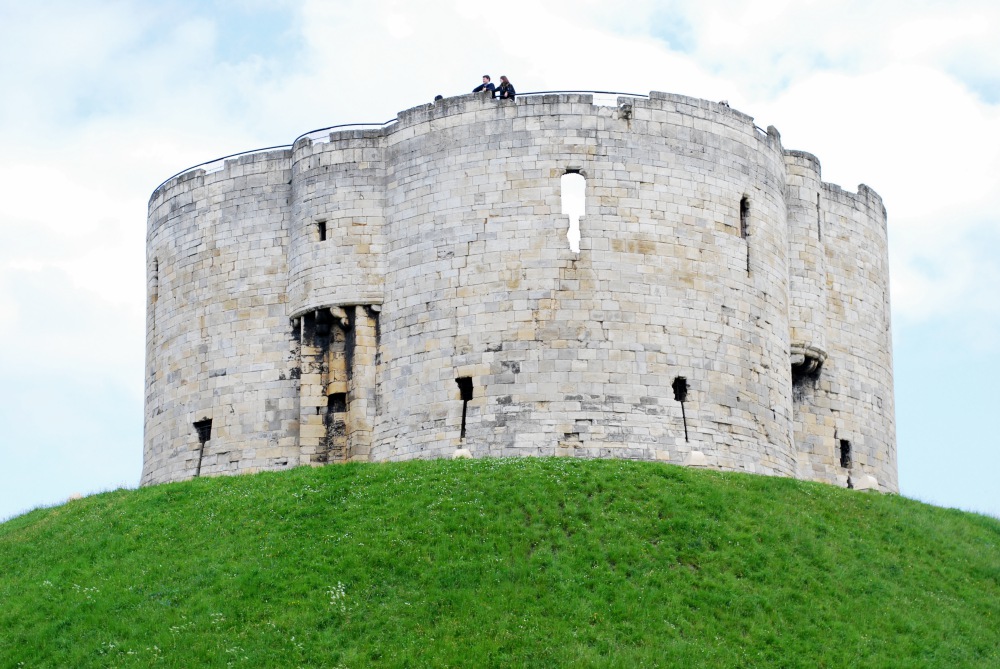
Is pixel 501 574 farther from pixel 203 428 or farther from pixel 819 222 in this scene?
pixel 819 222

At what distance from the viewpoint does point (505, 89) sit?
39312 mm

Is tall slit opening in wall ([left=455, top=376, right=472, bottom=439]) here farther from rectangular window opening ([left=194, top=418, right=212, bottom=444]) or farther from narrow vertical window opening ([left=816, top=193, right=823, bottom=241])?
narrow vertical window opening ([left=816, top=193, right=823, bottom=241])

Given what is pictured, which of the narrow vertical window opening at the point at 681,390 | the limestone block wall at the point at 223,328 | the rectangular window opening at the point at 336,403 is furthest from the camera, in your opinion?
the limestone block wall at the point at 223,328

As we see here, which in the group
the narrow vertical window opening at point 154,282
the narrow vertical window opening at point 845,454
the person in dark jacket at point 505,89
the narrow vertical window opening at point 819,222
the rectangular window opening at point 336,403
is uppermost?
the person in dark jacket at point 505,89

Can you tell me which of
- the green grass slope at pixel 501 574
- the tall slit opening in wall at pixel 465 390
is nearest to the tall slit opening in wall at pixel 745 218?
the green grass slope at pixel 501 574

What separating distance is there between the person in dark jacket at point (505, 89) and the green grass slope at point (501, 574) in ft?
29.2

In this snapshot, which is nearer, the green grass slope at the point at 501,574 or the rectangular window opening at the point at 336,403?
the green grass slope at the point at 501,574

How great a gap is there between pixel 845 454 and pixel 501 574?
15.4 meters

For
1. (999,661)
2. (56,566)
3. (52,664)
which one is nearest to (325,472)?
(56,566)

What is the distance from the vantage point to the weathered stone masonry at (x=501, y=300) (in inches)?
1455

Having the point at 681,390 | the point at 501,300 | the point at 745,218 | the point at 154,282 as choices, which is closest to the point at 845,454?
the point at 745,218

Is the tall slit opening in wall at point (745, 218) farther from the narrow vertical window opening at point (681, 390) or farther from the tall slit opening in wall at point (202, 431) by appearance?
the tall slit opening in wall at point (202, 431)

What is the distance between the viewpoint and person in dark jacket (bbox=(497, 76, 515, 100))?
129ft

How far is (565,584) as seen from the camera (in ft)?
97.5
